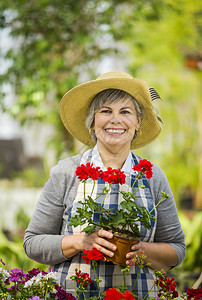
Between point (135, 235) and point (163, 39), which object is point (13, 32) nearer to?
point (135, 235)

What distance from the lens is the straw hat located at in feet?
5.30

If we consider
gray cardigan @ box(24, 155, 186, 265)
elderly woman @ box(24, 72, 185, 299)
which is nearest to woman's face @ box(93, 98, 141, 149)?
elderly woman @ box(24, 72, 185, 299)

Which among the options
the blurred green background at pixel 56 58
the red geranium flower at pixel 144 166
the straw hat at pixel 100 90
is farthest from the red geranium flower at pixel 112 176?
the blurred green background at pixel 56 58

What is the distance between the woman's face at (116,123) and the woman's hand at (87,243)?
1.29 ft

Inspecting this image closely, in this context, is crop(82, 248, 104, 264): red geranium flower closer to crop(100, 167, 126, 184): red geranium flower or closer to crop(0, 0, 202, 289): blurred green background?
crop(100, 167, 126, 184): red geranium flower

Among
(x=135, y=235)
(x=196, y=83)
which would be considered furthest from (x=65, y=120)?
(x=196, y=83)

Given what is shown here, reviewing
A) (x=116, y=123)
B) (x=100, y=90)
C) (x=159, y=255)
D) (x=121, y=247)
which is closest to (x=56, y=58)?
(x=100, y=90)

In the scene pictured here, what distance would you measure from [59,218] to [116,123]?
0.47 m

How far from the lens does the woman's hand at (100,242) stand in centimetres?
133

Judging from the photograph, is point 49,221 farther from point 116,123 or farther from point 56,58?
point 56,58

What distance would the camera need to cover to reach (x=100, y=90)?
1.67 metres

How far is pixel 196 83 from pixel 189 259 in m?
5.07

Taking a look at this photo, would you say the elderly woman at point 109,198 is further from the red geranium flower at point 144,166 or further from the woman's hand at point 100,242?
the red geranium flower at point 144,166

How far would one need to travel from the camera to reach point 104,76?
5.43 ft
